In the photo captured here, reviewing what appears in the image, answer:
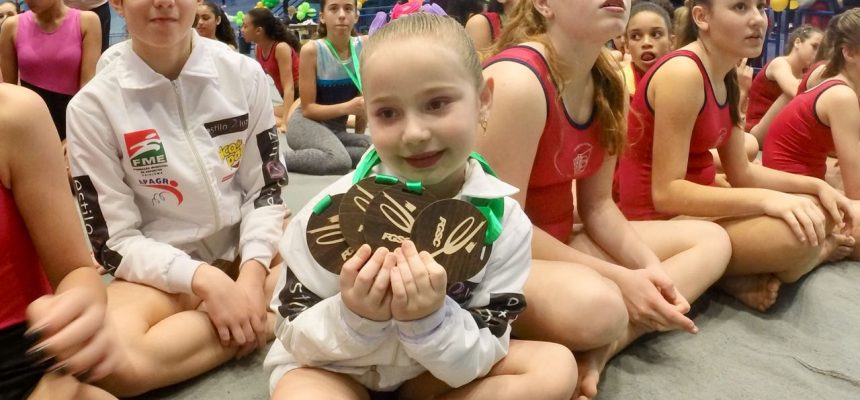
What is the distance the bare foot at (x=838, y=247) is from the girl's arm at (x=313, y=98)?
6.04 feet

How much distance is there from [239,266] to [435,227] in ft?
2.39

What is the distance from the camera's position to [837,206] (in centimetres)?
158

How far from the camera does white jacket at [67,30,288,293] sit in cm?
122

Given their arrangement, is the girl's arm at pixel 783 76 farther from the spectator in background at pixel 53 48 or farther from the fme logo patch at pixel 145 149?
the spectator in background at pixel 53 48

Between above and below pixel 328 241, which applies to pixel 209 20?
below

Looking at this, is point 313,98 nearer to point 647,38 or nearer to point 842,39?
point 647,38

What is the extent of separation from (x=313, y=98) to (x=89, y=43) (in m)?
0.91

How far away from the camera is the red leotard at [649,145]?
1.53m

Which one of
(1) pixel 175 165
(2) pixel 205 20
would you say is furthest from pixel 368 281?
(2) pixel 205 20

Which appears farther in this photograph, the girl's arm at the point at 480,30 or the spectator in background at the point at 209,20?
the spectator in background at the point at 209,20

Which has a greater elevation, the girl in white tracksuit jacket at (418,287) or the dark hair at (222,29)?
the girl in white tracksuit jacket at (418,287)

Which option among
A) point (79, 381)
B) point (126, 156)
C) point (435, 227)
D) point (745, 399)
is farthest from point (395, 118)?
point (745, 399)

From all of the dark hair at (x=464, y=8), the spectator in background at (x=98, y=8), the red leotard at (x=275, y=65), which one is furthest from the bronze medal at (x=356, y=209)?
the red leotard at (x=275, y=65)

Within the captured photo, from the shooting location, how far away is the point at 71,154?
3.98 feet
